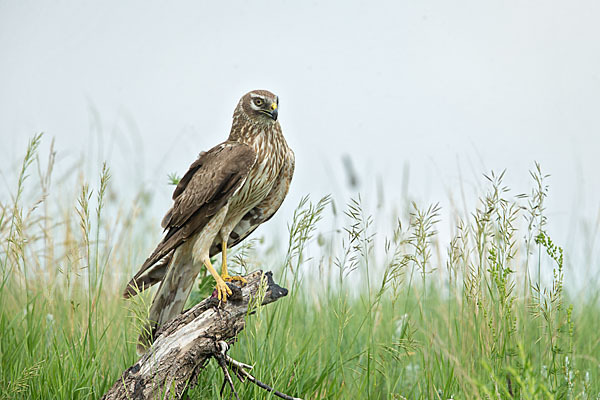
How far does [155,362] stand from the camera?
3.08 m

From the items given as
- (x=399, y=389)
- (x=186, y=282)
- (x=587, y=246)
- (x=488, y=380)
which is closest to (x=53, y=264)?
(x=186, y=282)

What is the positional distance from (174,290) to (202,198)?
25.2 inches

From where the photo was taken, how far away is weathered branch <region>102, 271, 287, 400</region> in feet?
10.0

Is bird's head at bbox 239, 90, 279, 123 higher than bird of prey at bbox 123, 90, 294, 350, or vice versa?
bird's head at bbox 239, 90, 279, 123

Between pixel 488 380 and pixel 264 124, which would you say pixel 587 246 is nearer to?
pixel 488 380

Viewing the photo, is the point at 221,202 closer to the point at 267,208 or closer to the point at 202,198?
the point at 202,198

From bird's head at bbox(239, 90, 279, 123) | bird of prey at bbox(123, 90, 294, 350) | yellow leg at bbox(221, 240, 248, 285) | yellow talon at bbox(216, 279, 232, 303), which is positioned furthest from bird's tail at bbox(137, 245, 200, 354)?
bird's head at bbox(239, 90, 279, 123)

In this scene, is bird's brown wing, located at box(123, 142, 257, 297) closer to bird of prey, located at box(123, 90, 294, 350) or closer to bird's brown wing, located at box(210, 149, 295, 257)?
bird of prey, located at box(123, 90, 294, 350)

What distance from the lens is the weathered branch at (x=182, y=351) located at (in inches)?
120

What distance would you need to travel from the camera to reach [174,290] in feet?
12.8

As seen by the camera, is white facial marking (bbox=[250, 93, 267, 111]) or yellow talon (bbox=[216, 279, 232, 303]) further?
white facial marking (bbox=[250, 93, 267, 111])

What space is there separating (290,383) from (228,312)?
1.83 feet

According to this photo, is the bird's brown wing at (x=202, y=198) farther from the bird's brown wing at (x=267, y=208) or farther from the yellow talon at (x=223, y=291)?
the yellow talon at (x=223, y=291)

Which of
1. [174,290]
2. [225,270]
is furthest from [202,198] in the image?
[174,290]
